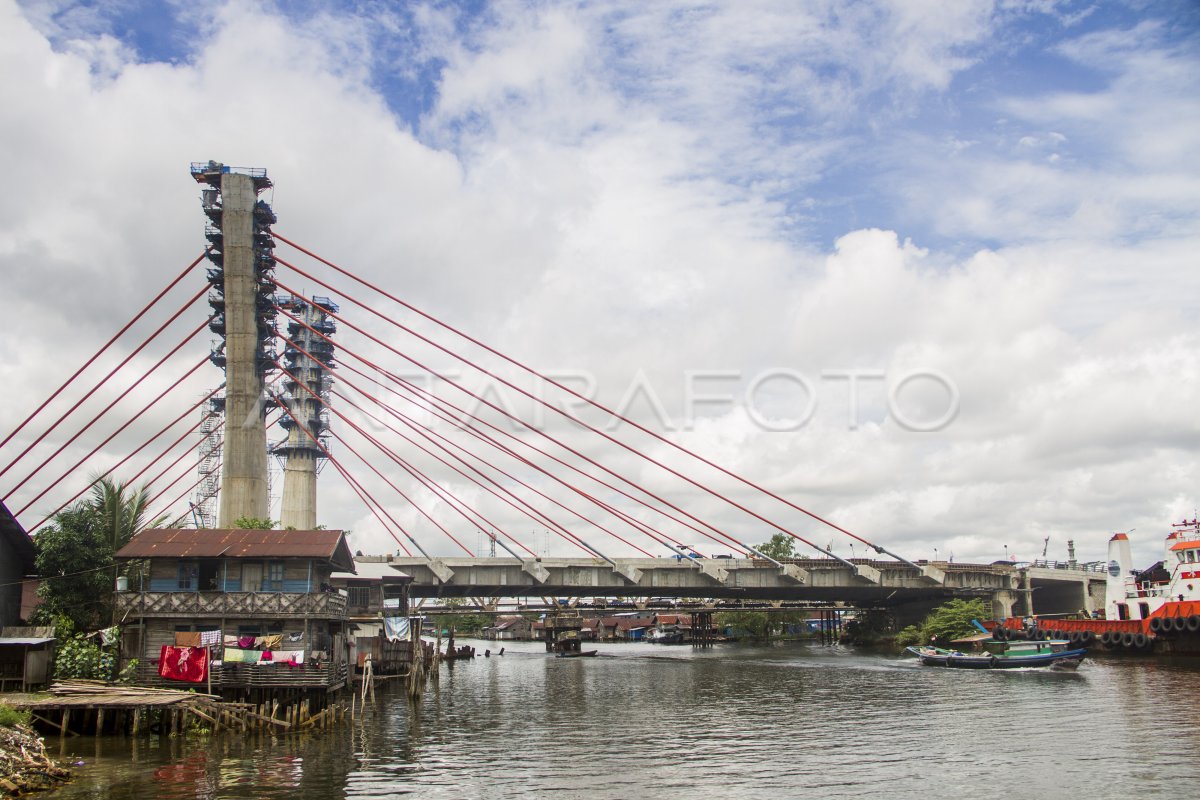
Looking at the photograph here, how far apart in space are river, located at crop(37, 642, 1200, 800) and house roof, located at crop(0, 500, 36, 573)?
1538 centimetres

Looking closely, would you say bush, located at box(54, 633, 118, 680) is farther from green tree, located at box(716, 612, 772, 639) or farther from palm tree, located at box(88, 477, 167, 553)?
green tree, located at box(716, 612, 772, 639)

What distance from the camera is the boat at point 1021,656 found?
61000mm

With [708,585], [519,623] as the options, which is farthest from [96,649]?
[519,623]

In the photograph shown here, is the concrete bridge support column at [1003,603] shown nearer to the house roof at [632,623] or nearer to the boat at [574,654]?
the boat at [574,654]

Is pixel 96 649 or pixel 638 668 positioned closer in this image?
pixel 96 649

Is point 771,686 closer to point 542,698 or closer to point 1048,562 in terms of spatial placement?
point 542,698

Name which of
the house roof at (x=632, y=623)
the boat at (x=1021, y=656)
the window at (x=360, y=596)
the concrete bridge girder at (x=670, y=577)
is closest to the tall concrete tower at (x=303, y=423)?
the concrete bridge girder at (x=670, y=577)

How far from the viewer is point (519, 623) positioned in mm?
192750

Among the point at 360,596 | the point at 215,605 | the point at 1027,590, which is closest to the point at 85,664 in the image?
the point at 215,605

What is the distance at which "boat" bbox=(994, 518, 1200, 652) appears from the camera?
219 feet

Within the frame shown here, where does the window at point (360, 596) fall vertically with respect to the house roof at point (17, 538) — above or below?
below

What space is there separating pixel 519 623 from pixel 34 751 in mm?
168300

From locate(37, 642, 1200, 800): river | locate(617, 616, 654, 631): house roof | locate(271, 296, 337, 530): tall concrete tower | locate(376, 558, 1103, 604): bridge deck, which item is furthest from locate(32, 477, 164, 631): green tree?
locate(617, 616, 654, 631): house roof

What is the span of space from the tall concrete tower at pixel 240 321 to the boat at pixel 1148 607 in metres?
58.4
